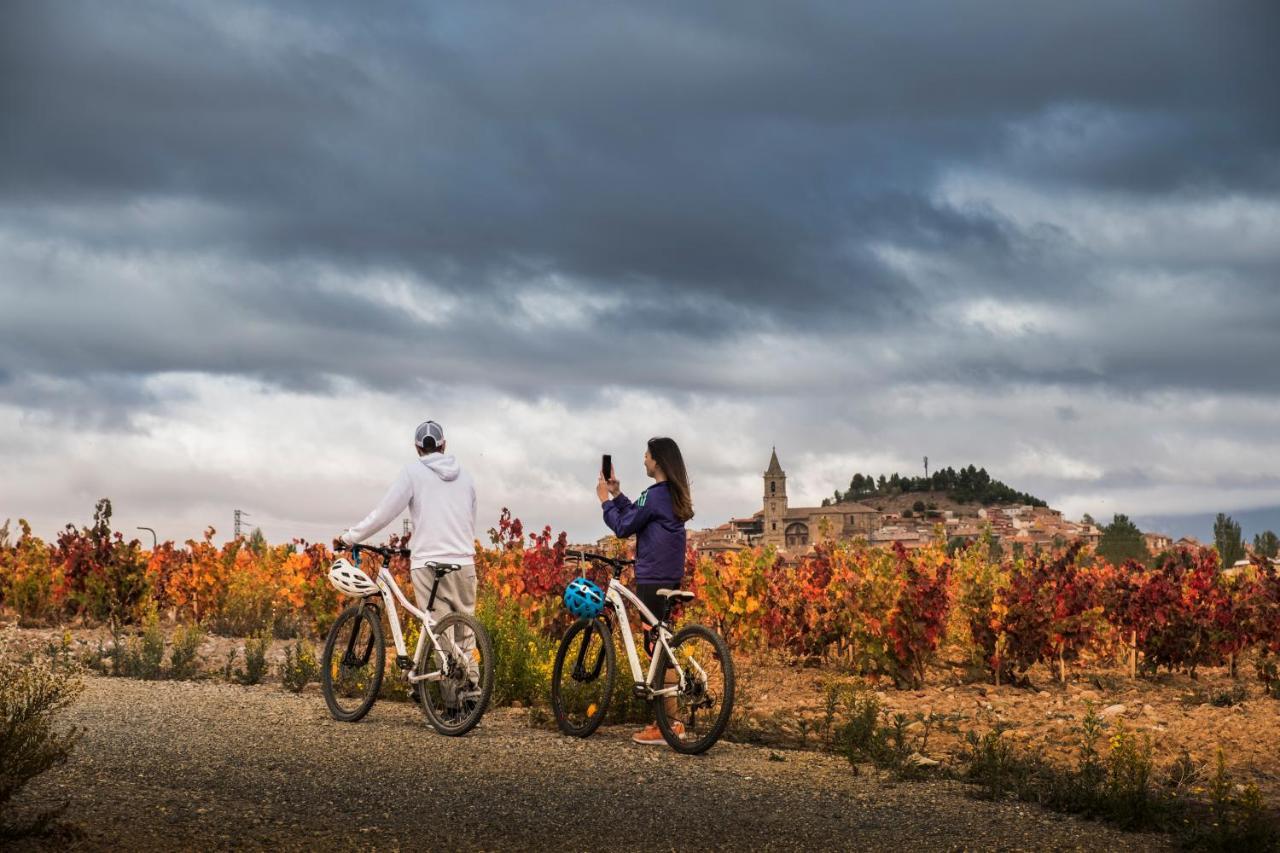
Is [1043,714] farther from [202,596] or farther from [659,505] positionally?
[202,596]

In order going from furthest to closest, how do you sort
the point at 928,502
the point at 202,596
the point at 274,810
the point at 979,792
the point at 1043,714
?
1. the point at 928,502
2. the point at 202,596
3. the point at 1043,714
4. the point at 979,792
5. the point at 274,810

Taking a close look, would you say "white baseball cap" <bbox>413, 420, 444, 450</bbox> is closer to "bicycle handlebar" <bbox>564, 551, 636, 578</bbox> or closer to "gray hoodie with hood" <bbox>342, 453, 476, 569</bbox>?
"gray hoodie with hood" <bbox>342, 453, 476, 569</bbox>

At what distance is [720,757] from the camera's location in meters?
7.45

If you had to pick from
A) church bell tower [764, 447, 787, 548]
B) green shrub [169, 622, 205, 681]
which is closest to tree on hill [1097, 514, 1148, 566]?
green shrub [169, 622, 205, 681]

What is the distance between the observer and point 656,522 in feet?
25.7

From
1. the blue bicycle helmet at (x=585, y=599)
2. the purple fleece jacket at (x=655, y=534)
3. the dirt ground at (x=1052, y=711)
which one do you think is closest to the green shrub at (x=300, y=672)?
the dirt ground at (x=1052, y=711)

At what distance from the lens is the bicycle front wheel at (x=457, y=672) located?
26.3 feet

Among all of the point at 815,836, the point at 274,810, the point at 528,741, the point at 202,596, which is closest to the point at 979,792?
the point at 815,836

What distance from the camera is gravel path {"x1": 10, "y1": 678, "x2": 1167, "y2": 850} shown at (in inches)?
217

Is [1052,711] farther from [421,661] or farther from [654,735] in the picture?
[421,661]

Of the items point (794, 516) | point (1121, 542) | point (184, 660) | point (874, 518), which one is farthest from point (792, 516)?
point (184, 660)

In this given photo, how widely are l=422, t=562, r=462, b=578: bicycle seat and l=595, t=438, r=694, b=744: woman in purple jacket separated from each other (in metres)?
1.22

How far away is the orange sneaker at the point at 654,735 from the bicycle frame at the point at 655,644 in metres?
0.22

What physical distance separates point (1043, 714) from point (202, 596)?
11.1 metres
